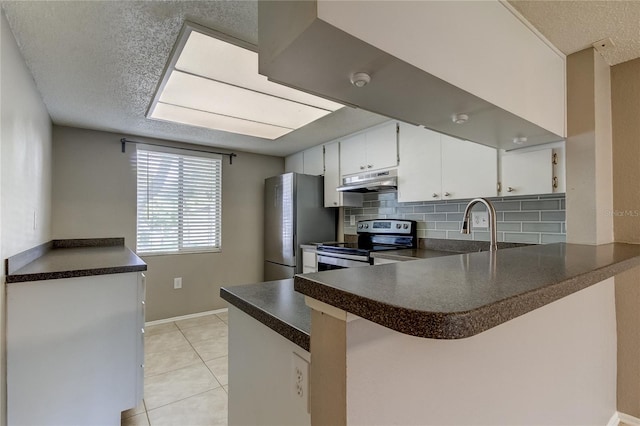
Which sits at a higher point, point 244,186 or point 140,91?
point 140,91

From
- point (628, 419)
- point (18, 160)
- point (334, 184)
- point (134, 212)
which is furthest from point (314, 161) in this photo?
point (628, 419)

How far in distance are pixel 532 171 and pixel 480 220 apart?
63 centimetres

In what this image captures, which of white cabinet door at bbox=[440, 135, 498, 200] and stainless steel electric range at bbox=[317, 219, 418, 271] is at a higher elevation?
white cabinet door at bbox=[440, 135, 498, 200]

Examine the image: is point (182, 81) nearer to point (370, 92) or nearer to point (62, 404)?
point (370, 92)

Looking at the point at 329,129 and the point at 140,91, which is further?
the point at 329,129

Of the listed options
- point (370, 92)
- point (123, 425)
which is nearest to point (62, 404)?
point (123, 425)

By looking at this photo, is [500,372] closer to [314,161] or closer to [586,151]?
[586,151]

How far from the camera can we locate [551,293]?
2.08 ft

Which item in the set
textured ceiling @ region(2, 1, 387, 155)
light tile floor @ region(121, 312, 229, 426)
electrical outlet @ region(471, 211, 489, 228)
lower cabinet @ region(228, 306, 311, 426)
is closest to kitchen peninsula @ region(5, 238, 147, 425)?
light tile floor @ region(121, 312, 229, 426)

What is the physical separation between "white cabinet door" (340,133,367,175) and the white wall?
2119 mm

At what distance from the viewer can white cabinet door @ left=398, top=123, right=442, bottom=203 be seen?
254 cm

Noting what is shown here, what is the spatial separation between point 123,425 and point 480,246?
277cm

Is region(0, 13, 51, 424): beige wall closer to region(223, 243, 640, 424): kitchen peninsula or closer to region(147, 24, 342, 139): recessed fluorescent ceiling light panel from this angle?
region(147, 24, 342, 139): recessed fluorescent ceiling light panel

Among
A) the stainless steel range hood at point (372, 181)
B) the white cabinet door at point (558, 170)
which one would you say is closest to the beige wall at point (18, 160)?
the stainless steel range hood at point (372, 181)
